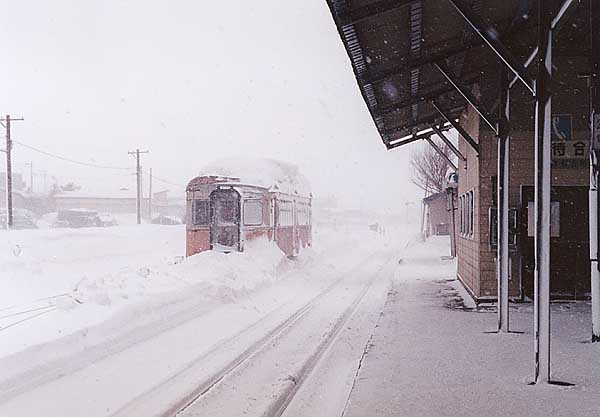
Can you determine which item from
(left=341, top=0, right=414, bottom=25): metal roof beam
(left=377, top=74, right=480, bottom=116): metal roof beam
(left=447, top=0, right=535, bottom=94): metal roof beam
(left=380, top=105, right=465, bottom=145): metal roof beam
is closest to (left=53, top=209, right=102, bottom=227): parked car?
(left=380, top=105, right=465, bottom=145): metal roof beam

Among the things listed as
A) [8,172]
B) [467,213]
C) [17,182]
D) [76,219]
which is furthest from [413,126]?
[17,182]

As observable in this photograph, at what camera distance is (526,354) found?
7098 millimetres

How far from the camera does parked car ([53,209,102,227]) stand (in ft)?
162

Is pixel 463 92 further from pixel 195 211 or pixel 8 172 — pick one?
pixel 8 172

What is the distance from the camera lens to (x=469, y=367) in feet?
21.4

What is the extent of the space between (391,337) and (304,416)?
8.90ft

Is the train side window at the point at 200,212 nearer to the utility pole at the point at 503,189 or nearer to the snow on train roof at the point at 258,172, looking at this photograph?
the snow on train roof at the point at 258,172

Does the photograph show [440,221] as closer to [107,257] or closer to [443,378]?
[107,257]

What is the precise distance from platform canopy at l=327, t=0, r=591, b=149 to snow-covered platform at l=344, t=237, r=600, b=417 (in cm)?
288

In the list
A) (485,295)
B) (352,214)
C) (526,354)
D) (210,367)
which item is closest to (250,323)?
(210,367)

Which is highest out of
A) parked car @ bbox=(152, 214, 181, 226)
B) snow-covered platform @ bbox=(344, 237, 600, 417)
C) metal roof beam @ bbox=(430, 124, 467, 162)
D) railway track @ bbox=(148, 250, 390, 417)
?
metal roof beam @ bbox=(430, 124, 467, 162)

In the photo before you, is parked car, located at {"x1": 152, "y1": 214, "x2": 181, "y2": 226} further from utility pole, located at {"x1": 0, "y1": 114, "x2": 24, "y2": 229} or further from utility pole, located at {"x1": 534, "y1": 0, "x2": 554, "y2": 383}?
utility pole, located at {"x1": 534, "y1": 0, "x2": 554, "y2": 383}

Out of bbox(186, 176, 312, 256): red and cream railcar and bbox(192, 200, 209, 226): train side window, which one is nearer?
bbox(186, 176, 312, 256): red and cream railcar

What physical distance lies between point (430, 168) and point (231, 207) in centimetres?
3029
